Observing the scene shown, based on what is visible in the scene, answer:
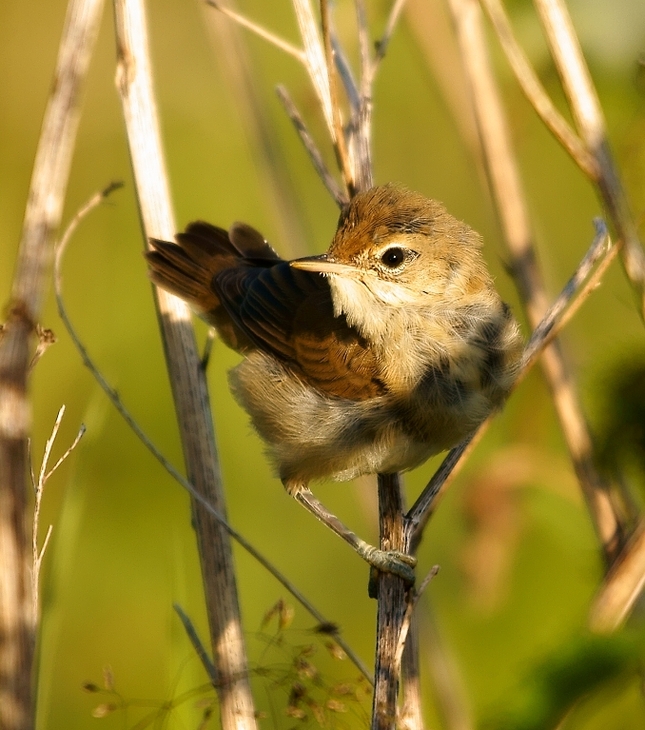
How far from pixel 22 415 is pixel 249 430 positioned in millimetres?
2691

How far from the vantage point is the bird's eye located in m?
2.71

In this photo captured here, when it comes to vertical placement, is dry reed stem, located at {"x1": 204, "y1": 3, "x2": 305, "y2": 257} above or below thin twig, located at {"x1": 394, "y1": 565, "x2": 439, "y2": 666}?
above

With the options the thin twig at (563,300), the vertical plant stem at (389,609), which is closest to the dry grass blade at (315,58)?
the thin twig at (563,300)

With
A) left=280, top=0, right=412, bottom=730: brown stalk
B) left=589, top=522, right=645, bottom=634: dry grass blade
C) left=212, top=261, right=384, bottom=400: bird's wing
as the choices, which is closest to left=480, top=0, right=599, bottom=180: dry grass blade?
left=280, top=0, right=412, bottom=730: brown stalk

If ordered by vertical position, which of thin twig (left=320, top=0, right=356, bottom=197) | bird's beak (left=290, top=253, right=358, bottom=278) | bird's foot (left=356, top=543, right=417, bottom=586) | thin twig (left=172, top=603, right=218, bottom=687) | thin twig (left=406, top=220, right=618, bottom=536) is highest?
thin twig (left=320, top=0, right=356, bottom=197)

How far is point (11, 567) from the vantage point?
→ 5.14 ft

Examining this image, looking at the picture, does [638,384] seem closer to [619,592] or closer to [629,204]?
[619,592]

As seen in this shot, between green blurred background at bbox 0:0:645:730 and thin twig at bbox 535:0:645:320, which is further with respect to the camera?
green blurred background at bbox 0:0:645:730

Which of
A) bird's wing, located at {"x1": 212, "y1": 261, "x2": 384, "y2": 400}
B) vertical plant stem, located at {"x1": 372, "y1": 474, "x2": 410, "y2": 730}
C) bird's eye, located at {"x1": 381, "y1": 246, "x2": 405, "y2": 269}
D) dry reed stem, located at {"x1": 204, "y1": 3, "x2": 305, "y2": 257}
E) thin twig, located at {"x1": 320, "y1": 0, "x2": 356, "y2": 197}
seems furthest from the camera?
dry reed stem, located at {"x1": 204, "y1": 3, "x2": 305, "y2": 257}

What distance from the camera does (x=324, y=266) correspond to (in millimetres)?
2635

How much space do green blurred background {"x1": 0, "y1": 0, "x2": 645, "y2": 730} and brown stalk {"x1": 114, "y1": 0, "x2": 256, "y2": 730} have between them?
0.11 m

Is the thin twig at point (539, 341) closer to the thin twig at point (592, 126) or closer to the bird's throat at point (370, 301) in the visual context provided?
the thin twig at point (592, 126)

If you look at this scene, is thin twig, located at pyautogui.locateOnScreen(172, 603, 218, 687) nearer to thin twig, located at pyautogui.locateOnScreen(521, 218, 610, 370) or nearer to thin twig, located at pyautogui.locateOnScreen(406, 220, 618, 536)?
thin twig, located at pyautogui.locateOnScreen(406, 220, 618, 536)

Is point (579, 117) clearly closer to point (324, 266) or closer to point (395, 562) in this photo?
point (324, 266)
